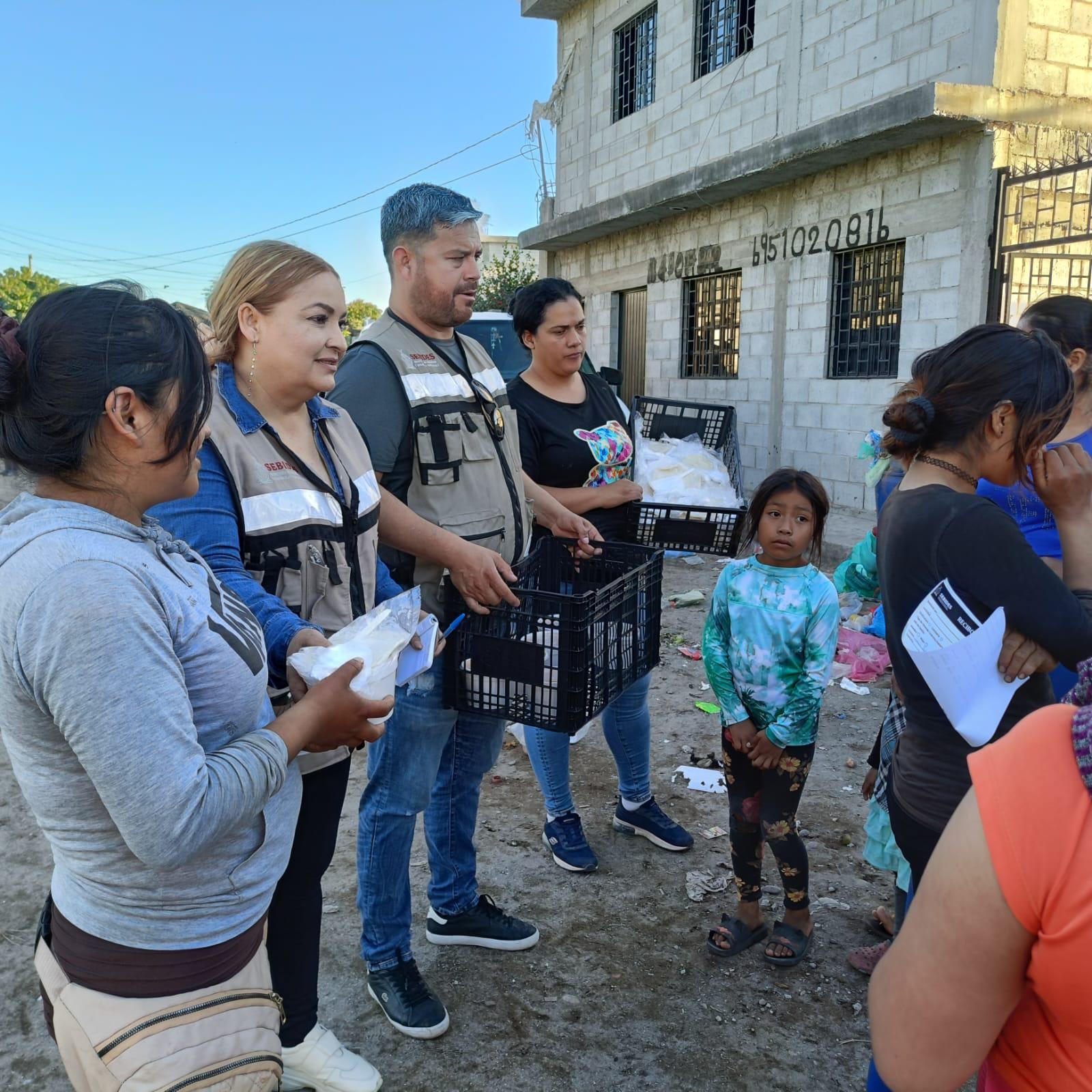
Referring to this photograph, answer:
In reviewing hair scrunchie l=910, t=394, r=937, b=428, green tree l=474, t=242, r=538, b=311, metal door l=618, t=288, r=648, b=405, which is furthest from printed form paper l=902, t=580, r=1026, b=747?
green tree l=474, t=242, r=538, b=311

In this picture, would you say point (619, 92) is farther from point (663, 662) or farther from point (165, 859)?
point (165, 859)

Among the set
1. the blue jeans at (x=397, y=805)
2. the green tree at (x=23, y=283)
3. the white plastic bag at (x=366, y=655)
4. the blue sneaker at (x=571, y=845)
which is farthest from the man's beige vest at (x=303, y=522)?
the green tree at (x=23, y=283)

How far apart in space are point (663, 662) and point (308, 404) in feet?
12.8

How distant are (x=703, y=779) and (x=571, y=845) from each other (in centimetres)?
94

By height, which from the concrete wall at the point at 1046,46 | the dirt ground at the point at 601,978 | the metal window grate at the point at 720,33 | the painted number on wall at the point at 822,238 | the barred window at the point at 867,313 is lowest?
the dirt ground at the point at 601,978

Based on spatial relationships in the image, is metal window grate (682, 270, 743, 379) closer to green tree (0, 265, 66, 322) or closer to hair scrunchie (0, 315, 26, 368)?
hair scrunchie (0, 315, 26, 368)

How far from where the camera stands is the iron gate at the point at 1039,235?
650 cm

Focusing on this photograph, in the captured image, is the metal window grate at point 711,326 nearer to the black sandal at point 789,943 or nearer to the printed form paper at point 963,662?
the black sandal at point 789,943

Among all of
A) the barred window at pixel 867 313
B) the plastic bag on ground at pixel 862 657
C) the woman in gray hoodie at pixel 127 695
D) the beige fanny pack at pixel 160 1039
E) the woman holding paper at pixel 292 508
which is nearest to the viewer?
the woman in gray hoodie at pixel 127 695

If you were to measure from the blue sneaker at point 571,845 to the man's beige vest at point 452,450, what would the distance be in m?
1.24

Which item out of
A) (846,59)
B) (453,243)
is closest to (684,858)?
(453,243)

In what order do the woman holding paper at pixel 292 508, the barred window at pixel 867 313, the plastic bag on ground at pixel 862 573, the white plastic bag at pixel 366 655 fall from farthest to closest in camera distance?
the barred window at pixel 867 313 < the plastic bag on ground at pixel 862 573 < the woman holding paper at pixel 292 508 < the white plastic bag at pixel 366 655

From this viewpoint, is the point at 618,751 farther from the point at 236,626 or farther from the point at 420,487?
the point at 236,626

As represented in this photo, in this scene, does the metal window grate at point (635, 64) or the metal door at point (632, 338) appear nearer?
the metal window grate at point (635, 64)
